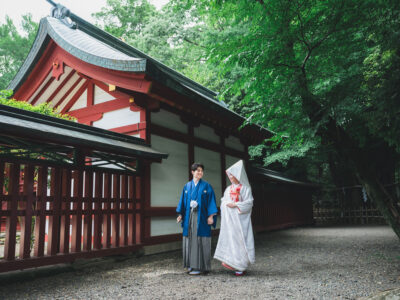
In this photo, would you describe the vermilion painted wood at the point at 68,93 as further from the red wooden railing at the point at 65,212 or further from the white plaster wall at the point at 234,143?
the white plaster wall at the point at 234,143

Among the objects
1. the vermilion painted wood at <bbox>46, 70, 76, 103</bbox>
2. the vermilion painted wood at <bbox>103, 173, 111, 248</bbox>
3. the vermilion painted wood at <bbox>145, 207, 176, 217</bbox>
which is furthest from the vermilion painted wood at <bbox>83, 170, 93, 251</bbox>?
the vermilion painted wood at <bbox>46, 70, 76, 103</bbox>

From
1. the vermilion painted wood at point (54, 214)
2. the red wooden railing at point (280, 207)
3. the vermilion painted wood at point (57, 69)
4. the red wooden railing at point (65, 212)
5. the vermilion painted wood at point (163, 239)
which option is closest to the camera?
the red wooden railing at point (65, 212)

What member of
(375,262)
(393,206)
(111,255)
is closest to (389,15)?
(393,206)

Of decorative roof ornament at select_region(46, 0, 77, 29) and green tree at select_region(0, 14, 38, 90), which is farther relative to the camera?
green tree at select_region(0, 14, 38, 90)

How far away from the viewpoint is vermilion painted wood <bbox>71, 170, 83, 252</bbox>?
4.87 metres

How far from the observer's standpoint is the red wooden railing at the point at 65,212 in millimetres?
4113

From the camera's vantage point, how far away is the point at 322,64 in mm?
5742

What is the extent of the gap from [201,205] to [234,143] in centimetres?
555

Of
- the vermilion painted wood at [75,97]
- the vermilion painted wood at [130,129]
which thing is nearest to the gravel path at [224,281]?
the vermilion painted wood at [130,129]

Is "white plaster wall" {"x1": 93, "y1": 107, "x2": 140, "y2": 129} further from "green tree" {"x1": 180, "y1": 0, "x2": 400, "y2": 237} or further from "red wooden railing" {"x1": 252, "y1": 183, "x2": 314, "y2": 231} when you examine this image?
"red wooden railing" {"x1": 252, "y1": 183, "x2": 314, "y2": 231}

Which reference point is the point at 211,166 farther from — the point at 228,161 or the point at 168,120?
the point at 168,120

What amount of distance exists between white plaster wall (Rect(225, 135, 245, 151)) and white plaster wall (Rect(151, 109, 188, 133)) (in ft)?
7.88

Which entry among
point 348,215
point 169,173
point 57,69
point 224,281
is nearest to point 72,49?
point 57,69

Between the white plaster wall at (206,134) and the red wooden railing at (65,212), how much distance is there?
2696 mm
